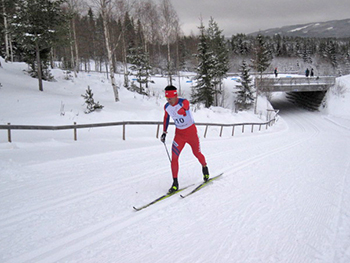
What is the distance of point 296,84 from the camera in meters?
34.0

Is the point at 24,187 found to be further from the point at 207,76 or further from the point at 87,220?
the point at 207,76

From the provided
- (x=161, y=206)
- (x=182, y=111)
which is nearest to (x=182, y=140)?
(x=182, y=111)

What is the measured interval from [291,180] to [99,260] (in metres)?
4.72

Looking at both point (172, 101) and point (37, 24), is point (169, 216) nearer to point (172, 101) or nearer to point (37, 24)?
point (172, 101)

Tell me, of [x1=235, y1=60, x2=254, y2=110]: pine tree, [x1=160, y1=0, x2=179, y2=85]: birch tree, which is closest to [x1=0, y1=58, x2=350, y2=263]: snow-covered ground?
[x1=160, y1=0, x2=179, y2=85]: birch tree

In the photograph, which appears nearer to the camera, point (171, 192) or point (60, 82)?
point (171, 192)

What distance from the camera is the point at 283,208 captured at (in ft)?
12.4

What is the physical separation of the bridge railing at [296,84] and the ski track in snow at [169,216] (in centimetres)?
3014

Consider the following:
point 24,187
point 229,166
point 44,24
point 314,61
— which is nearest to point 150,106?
point 44,24

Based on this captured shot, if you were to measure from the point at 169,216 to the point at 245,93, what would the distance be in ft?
103

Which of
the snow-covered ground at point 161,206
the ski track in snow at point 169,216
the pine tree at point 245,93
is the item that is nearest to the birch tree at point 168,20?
the pine tree at point 245,93

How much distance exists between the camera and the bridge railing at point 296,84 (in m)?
33.1

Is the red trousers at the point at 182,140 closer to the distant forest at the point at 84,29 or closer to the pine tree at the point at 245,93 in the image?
the distant forest at the point at 84,29

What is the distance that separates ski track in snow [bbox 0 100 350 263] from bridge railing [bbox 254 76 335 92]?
30.1 meters
